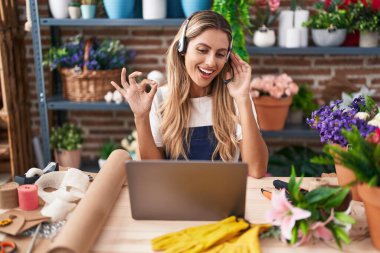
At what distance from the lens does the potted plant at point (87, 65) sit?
2.86 metres

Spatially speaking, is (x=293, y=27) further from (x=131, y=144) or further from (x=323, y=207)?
(x=323, y=207)

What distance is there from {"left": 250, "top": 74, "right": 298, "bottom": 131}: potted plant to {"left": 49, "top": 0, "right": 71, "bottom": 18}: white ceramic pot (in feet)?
4.01

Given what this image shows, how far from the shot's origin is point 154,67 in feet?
10.7

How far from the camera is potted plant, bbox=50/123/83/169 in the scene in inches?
122

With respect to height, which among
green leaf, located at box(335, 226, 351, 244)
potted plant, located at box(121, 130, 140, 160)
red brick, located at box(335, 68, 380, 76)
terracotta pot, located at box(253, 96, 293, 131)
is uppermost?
red brick, located at box(335, 68, 380, 76)

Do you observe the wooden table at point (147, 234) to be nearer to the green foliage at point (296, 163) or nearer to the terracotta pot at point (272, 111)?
the terracotta pot at point (272, 111)

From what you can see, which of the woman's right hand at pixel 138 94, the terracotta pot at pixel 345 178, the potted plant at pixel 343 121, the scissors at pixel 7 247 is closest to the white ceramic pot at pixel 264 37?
the woman's right hand at pixel 138 94

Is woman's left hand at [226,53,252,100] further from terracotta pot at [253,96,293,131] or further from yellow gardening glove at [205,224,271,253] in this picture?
terracotta pot at [253,96,293,131]

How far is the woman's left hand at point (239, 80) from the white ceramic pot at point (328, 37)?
3.76 ft

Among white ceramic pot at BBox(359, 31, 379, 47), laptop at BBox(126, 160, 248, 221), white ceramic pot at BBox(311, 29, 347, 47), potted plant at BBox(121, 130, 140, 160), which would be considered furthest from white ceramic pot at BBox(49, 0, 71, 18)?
laptop at BBox(126, 160, 248, 221)

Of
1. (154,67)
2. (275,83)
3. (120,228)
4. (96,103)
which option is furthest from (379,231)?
(154,67)

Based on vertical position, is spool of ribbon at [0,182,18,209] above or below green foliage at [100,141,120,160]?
above

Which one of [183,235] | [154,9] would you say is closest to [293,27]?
[154,9]

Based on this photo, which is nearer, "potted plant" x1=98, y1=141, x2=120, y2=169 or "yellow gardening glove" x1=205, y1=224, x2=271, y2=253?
"yellow gardening glove" x1=205, y1=224, x2=271, y2=253
